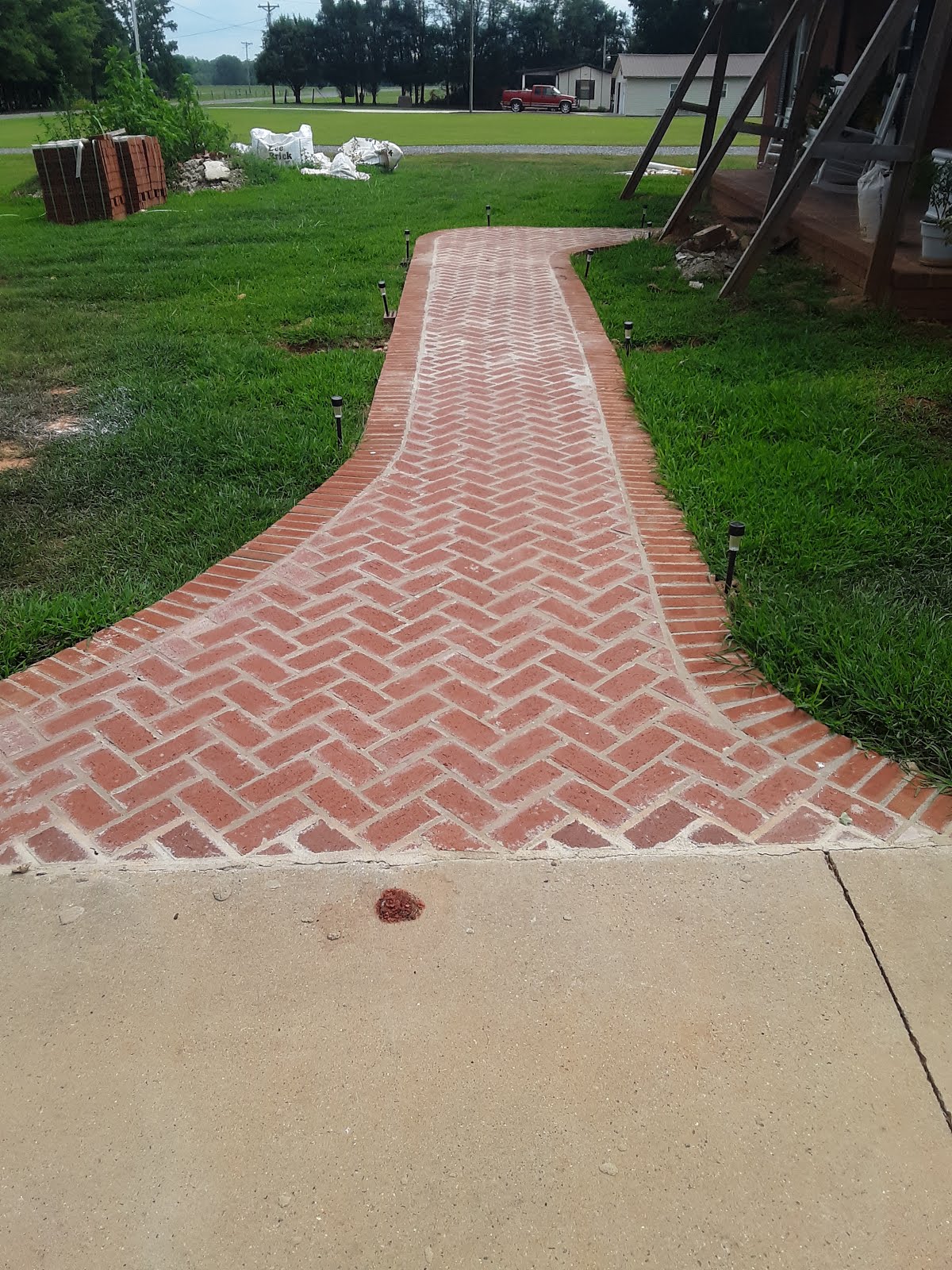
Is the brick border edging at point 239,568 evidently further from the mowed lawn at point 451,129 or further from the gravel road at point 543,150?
the mowed lawn at point 451,129

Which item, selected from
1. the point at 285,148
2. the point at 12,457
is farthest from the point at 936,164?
the point at 285,148

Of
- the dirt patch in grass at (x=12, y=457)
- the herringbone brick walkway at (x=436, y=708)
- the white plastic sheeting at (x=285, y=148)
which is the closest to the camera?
the herringbone brick walkway at (x=436, y=708)

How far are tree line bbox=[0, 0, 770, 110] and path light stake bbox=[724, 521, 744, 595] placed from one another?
234 ft

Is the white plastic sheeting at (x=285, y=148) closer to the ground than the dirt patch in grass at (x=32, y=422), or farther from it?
farther from it

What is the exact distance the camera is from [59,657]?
3.52m

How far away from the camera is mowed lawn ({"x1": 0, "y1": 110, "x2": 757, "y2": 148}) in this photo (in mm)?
30953

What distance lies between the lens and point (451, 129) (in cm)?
3788

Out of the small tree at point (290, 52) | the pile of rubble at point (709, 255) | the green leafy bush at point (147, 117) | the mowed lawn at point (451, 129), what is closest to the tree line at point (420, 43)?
the small tree at point (290, 52)

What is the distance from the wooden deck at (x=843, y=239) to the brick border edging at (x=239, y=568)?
4106 mm

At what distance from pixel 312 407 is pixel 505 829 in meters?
4.12

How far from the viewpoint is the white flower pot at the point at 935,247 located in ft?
24.0

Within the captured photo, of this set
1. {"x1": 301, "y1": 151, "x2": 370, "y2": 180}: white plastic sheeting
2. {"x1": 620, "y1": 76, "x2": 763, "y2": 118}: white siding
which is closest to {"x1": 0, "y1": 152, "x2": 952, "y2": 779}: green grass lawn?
{"x1": 301, "y1": 151, "x2": 370, "y2": 180}: white plastic sheeting

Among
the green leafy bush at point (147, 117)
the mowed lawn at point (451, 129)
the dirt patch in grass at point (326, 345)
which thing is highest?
the green leafy bush at point (147, 117)

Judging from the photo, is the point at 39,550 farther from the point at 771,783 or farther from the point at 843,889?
the point at 843,889
